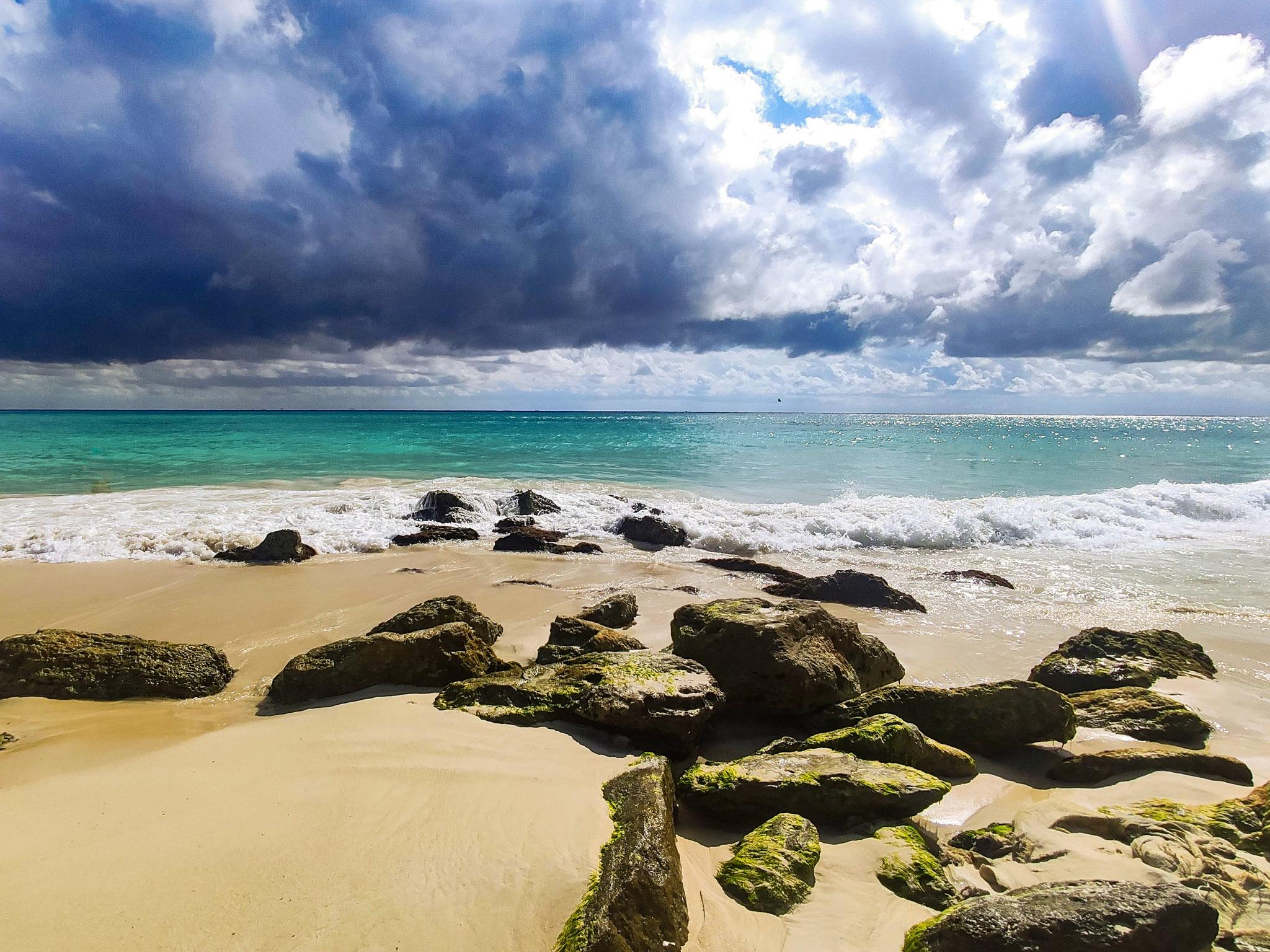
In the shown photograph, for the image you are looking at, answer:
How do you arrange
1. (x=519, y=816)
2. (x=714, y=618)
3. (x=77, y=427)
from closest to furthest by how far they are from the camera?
(x=519, y=816), (x=714, y=618), (x=77, y=427)

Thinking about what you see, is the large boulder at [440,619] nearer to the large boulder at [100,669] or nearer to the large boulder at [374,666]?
the large boulder at [374,666]

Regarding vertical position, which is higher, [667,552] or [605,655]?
[605,655]

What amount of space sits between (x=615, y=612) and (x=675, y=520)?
7874 mm

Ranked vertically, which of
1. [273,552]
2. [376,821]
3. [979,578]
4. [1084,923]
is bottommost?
[273,552]

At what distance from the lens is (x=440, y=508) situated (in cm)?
1759

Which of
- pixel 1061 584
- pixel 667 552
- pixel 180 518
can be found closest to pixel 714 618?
pixel 667 552

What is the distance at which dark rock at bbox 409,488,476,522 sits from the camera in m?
17.2

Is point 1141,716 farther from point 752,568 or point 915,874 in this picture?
point 752,568

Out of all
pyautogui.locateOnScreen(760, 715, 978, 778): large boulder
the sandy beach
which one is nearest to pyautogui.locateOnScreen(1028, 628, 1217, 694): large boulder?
the sandy beach

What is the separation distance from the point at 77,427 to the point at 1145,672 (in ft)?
328

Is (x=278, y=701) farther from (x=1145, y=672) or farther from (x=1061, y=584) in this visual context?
(x=1061, y=584)

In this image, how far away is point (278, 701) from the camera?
5965mm

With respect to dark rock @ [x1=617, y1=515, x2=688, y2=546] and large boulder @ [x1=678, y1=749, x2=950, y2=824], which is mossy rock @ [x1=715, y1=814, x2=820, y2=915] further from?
dark rock @ [x1=617, y1=515, x2=688, y2=546]

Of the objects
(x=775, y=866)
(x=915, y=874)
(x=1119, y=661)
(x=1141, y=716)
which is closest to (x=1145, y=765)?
(x=1141, y=716)
